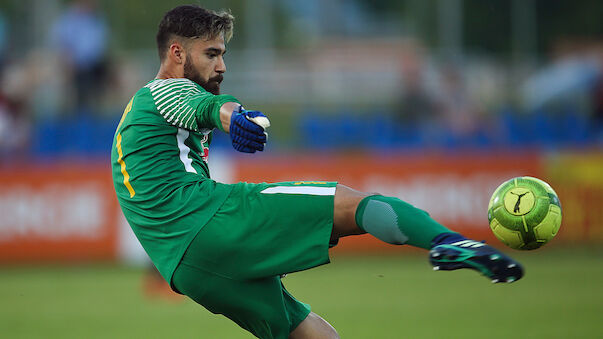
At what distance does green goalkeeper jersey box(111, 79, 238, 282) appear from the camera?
15.2 feet

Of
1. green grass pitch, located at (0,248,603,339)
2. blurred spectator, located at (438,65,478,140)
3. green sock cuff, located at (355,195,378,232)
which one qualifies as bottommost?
green grass pitch, located at (0,248,603,339)

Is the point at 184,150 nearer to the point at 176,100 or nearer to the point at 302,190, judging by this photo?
the point at 176,100

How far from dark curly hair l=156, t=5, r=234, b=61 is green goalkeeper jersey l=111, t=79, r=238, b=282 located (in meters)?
0.33

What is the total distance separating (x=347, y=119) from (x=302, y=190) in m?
10.9

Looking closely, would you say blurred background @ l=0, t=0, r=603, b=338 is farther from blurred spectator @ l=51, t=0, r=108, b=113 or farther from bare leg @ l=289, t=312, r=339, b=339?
bare leg @ l=289, t=312, r=339, b=339

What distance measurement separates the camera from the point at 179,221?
466 centimetres

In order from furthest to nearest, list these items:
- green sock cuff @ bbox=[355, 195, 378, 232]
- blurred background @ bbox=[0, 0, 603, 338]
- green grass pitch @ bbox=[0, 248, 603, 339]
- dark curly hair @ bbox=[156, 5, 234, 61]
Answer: blurred background @ bbox=[0, 0, 603, 338] → green grass pitch @ bbox=[0, 248, 603, 339] → dark curly hair @ bbox=[156, 5, 234, 61] → green sock cuff @ bbox=[355, 195, 378, 232]

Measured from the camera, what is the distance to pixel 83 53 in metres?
15.5

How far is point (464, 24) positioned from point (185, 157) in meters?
12.1

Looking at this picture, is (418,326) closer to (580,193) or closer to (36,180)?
(580,193)

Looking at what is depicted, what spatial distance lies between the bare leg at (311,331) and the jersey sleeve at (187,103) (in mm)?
1523

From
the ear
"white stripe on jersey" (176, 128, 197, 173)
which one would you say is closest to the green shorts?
"white stripe on jersey" (176, 128, 197, 173)

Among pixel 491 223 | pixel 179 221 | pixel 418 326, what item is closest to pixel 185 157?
pixel 179 221

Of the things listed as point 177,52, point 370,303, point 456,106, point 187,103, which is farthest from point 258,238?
point 456,106
